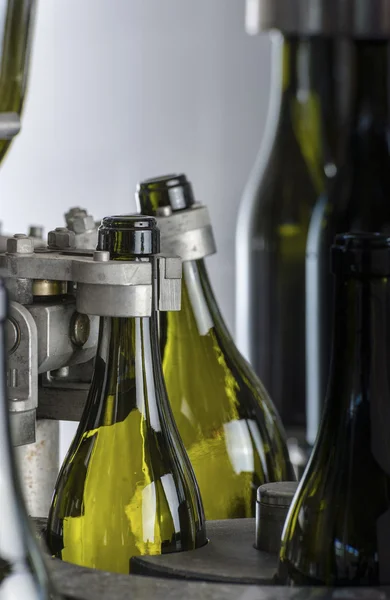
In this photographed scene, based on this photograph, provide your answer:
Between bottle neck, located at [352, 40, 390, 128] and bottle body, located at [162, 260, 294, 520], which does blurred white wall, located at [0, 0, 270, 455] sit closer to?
bottle neck, located at [352, 40, 390, 128]

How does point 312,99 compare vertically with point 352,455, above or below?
above

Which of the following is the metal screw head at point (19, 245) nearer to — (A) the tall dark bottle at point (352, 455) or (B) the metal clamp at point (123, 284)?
(B) the metal clamp at point (123, 284)

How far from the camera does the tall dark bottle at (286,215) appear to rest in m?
1.12

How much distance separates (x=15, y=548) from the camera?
0.27 m

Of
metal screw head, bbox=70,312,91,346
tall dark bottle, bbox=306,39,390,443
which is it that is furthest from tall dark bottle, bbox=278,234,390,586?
tall dark bottle, bbox=306,39,390,443

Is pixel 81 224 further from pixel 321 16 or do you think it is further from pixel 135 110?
pixel 135 110

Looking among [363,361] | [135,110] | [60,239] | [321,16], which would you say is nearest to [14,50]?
[60,239]

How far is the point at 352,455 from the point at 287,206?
82cm

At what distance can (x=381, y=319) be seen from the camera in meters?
0.31

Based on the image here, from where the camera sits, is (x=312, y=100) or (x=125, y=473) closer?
(x=125, y=473)

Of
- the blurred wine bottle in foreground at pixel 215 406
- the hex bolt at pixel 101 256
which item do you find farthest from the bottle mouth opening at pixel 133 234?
the blurred wine bottle in foreground at pixel 215 406

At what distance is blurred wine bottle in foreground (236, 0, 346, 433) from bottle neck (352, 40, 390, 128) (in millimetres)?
31

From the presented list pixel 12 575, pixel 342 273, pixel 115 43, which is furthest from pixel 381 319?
pixel 115 43

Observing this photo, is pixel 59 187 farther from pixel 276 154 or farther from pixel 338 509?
pixel 338 509
